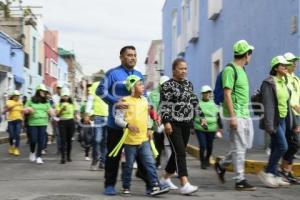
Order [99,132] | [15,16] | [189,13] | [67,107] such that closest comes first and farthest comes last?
1. [99,132]
2. [67,107]
3. [189,13]
4. [15,16]

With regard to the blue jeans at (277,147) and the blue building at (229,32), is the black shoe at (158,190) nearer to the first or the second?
the blue jeans at (277,147)

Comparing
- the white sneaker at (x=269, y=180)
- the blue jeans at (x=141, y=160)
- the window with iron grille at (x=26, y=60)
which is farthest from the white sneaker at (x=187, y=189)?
the window with iron grille at (x=26, y=60)

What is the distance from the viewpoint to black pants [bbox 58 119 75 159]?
1169 centimetres

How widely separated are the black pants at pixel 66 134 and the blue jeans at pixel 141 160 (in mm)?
4621

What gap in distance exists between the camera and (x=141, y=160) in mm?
7246

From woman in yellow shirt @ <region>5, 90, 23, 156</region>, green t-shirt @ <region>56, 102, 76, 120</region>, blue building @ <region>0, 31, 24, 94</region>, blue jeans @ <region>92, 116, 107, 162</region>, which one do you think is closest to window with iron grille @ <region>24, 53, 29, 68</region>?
blue building @ <region>0, 31, 24, 94</region>

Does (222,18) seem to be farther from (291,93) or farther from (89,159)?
(291,93)

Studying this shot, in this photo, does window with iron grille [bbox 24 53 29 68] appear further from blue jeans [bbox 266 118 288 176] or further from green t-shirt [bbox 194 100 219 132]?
blue jeans [bbox 266 118 288 176]

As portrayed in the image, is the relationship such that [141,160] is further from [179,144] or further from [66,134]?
[66,134]

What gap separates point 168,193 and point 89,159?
528cm

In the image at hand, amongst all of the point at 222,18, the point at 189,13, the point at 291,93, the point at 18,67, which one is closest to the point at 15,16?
the point at 18,67

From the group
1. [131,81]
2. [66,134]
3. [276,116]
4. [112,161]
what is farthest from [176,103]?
[66,134]

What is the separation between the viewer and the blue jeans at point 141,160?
280 inches

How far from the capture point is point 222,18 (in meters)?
20.1
